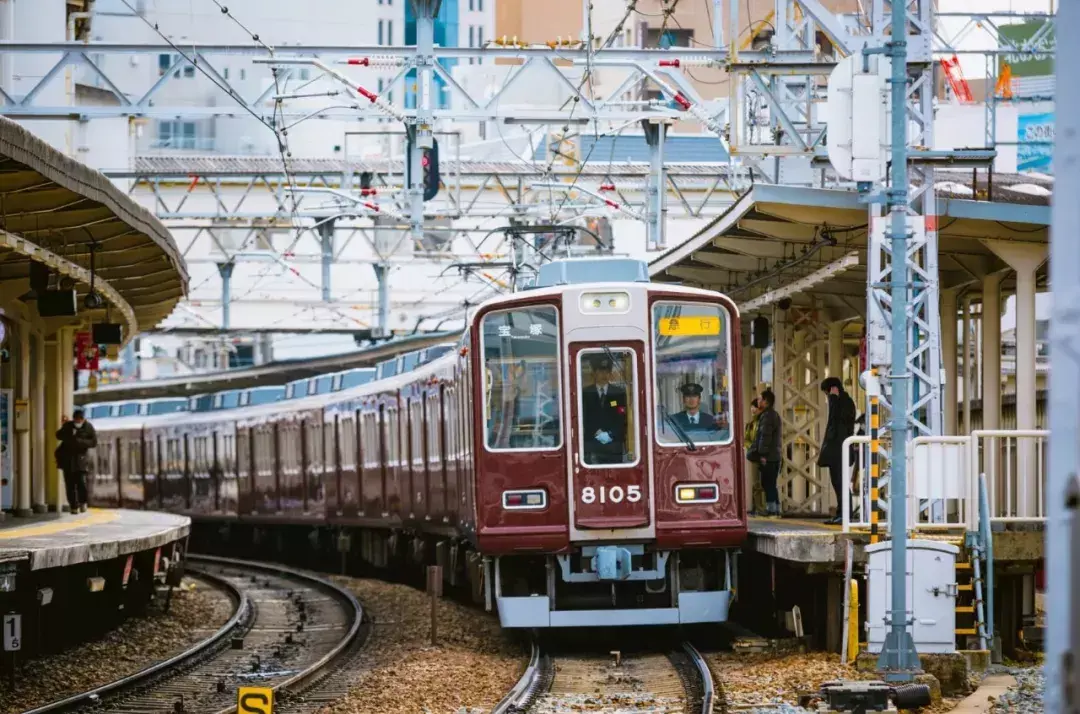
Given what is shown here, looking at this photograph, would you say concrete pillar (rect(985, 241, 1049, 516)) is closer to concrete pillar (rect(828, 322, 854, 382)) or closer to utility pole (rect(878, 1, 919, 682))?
utility pole (rect(878, 1, 919, 682))

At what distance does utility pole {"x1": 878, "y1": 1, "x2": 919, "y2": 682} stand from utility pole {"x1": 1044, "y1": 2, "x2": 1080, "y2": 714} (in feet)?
20.7

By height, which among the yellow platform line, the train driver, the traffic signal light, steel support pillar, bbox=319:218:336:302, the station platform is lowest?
the yellow platform line

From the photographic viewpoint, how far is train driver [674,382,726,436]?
43.2 feet

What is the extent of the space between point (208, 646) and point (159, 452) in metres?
17.4

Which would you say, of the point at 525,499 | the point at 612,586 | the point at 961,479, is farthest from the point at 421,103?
the point at 961,479

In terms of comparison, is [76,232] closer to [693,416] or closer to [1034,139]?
[693,416]

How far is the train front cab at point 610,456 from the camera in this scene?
13.0 meters

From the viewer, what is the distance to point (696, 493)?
1309 cm

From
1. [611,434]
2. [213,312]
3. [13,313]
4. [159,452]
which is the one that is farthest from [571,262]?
[213,312]

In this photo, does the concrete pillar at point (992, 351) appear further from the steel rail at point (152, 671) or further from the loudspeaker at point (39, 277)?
the loudspeaker at point (39, 277)

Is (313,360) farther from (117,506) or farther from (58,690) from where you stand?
(58,690)

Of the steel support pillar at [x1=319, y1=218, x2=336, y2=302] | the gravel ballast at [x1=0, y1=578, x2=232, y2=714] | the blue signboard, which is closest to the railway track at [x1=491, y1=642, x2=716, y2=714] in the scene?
the gravel ballast at [x1=0, y1=578, x2=232, y2=714]

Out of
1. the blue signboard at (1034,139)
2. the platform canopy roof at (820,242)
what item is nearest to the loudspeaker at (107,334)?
the platform canopy roof at (820,242)

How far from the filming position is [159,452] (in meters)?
31.8
